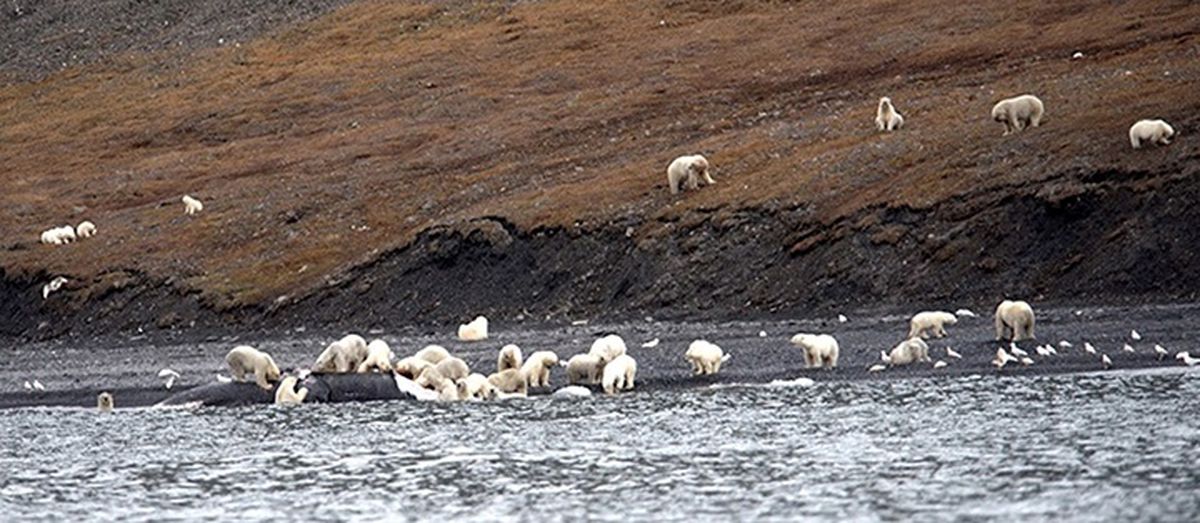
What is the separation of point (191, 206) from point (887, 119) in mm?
27179

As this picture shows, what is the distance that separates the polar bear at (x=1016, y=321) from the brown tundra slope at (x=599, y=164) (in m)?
6.29

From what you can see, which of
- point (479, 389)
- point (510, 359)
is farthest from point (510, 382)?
point (510, 359)

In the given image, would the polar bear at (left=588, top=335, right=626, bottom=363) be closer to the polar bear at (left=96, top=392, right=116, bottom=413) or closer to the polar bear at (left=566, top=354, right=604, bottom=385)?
the polar bear at (left=566, top=354, right=604, bottom=385)

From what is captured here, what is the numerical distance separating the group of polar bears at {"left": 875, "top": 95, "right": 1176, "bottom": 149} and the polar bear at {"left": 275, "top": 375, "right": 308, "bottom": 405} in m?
22.9

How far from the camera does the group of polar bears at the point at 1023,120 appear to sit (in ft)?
162

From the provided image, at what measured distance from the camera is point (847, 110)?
7162cm

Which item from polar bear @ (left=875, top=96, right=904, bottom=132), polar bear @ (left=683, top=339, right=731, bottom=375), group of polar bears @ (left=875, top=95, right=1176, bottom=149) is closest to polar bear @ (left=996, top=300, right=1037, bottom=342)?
polar bear @ (left=683, top=339, right=731, bottom=375)

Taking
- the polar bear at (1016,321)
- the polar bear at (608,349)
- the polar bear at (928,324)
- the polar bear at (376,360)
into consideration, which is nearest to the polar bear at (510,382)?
the polar bear at (608,349)

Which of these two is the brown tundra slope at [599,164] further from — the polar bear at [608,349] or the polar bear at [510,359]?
the polar bear at [510,359]

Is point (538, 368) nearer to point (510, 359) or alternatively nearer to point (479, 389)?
point (510, 359)

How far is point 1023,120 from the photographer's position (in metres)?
56.6

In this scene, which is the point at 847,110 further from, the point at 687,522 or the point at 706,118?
the point at 687,522

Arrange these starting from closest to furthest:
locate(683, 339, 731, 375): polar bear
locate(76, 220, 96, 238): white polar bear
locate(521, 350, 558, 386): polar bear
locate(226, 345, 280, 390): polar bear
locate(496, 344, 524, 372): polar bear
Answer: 1. locate(521, 350, 558, 386): polar bear
2. locate(683, 339, 731, 375): polar bear
3. locate(496, 344, 524, 372): polar bear
4. locate(226, 345, 280, 390): polar bear
5. locate(76, 220, 96, 238): white polar bear

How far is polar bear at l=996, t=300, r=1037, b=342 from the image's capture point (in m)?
37.2
